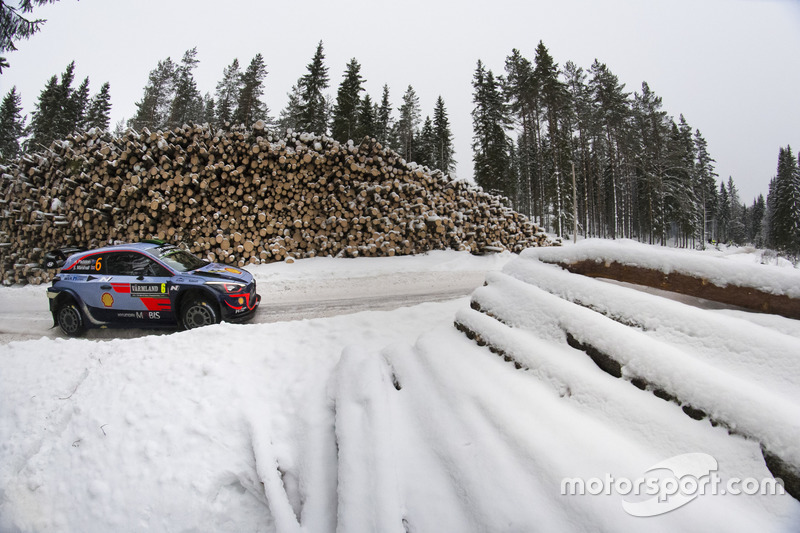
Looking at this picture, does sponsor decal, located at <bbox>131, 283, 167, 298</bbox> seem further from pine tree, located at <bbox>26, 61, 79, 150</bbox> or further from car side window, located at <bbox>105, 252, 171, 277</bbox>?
pine tree, located at <bbox>26, 61, 79, 150</bbox>

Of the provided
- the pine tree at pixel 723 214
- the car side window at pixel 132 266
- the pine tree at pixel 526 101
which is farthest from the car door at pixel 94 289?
the pine tree at pixel 723 214

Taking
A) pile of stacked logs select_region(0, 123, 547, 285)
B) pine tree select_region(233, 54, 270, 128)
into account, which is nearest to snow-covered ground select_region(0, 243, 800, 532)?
pile of stacked logs select_region(0, 123, 547, 285)

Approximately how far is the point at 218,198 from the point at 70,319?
4.51 metres

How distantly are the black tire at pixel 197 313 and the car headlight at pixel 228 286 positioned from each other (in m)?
0.27

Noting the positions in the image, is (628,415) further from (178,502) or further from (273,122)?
(273,122)

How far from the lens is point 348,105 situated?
22.5 meters

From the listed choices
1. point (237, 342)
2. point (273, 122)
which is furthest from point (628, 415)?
point (273, 122)

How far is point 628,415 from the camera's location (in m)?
1.41

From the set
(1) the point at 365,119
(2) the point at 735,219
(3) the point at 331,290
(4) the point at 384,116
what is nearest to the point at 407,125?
(4) the point at 384,116

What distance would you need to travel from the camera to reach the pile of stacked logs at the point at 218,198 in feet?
26.3

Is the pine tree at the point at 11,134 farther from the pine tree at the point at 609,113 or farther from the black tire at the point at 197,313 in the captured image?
the pine tree at the point at 609,113

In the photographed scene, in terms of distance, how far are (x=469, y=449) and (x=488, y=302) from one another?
161 cm

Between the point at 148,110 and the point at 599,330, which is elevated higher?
the point at 148,110

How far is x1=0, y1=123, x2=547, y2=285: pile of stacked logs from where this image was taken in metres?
8.01
